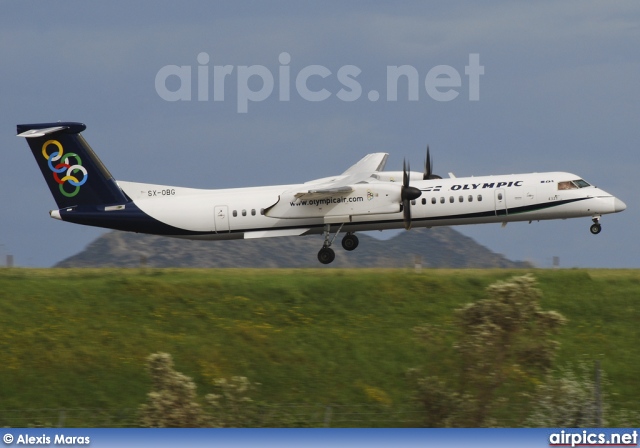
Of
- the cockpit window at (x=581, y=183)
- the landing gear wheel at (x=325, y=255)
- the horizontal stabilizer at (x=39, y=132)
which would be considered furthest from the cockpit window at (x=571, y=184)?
the horizontal stabilizer at (x=39, y=132)

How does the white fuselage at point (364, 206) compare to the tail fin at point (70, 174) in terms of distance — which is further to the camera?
the tail fin at point (70, 174)

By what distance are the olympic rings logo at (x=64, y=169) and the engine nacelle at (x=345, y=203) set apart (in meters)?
8.06

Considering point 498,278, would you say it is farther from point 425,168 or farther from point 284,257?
point 284,257

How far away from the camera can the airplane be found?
40.6 m

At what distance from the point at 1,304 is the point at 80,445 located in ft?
64.1

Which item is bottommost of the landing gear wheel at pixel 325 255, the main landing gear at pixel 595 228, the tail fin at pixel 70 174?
the landing gear wheel at pixel 325 255

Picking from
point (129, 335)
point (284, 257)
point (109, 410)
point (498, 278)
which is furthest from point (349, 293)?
point (284, 257)

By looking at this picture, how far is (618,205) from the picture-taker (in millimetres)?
42281

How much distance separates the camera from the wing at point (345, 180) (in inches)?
1576

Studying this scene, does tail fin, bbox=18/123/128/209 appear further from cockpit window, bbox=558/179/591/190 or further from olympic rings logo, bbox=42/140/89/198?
cockpit window, bbox=558/179/591/190

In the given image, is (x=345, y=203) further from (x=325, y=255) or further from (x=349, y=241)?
(x=325, y=255)

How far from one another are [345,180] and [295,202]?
2682 mm

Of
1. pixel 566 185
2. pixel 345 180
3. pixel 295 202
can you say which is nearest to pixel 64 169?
pixel 295 202

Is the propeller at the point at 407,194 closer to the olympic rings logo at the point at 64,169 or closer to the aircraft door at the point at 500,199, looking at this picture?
the aircraft door at the point at 500,199
